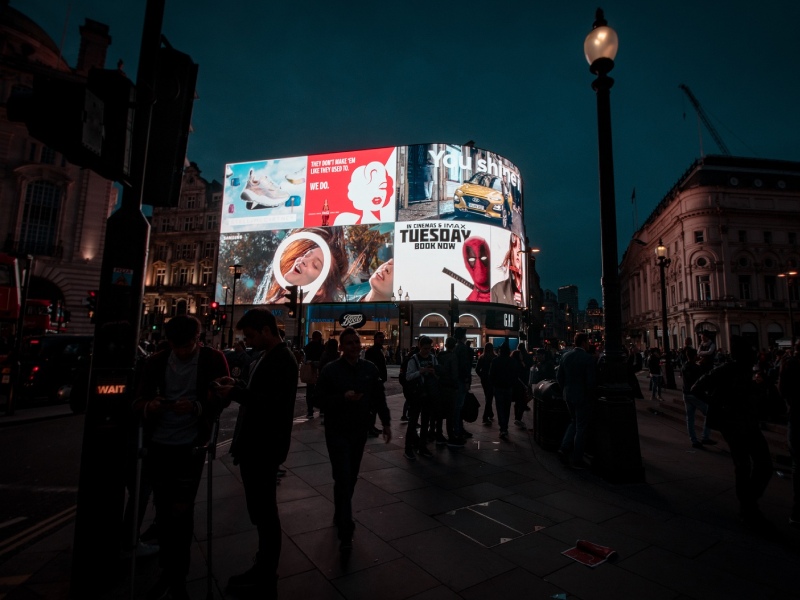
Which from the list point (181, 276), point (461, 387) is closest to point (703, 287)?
point (461, 387)

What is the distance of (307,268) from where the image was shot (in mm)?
46281

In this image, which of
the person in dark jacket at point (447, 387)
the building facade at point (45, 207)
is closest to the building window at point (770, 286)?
the person in dark jacket at point (447, 387)

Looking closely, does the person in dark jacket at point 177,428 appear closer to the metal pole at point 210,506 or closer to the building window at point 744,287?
the metal pole at point 210,506

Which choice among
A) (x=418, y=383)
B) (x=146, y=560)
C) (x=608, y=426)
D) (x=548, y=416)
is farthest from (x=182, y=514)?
(x=548, y=416)

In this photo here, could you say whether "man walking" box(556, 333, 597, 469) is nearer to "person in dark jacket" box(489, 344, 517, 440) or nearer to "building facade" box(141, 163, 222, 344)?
"person in dark jacket" box(489, 344, 517, 440)

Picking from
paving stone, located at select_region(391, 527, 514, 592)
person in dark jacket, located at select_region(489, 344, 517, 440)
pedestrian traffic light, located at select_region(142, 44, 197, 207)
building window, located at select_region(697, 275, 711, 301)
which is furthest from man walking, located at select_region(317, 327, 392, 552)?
building window, located at select_region(697, 275, 711, 301)

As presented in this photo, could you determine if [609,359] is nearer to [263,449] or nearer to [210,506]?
[263,449]

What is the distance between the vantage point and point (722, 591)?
2.94 metres

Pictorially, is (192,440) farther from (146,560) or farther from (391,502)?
(391,502)

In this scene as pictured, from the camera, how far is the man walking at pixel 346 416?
3.70 m

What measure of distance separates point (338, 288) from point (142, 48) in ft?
139

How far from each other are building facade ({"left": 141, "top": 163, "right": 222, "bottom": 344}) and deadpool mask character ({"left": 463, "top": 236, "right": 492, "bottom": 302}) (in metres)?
34.9

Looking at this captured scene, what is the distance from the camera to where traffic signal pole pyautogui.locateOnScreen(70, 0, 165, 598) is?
276cm

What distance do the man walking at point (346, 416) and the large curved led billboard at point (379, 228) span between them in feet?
130
